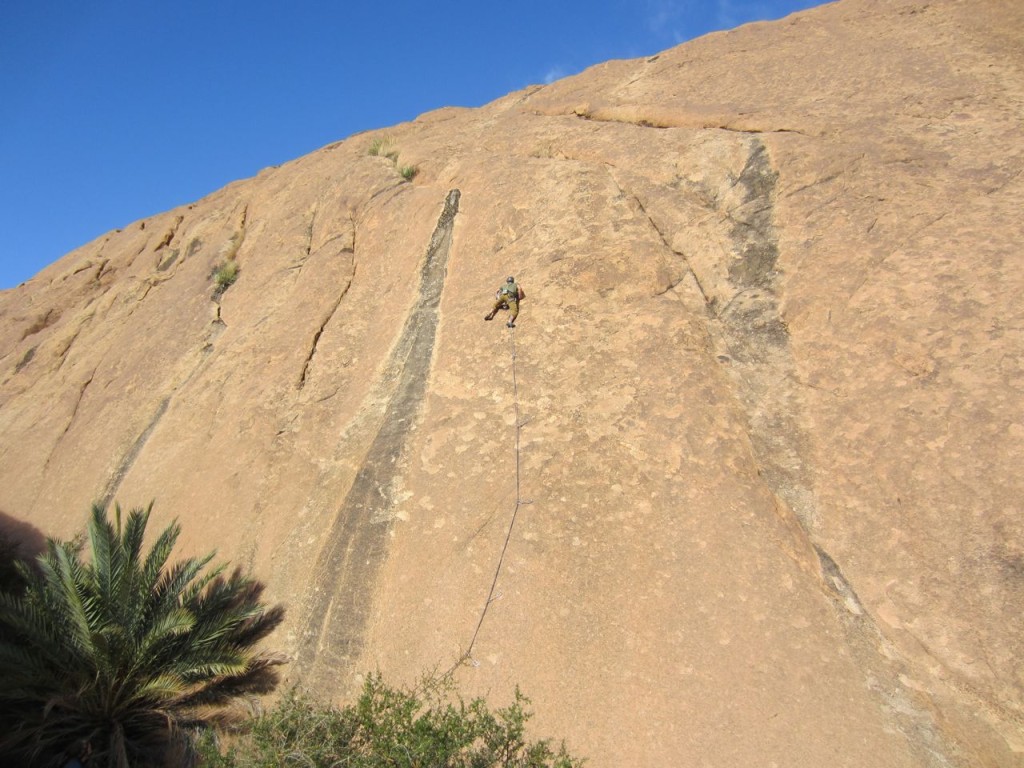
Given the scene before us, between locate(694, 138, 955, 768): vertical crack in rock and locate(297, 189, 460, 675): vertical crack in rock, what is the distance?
3935mm

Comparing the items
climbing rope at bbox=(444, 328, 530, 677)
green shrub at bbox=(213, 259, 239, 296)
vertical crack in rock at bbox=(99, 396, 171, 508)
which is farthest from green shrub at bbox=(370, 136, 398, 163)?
climbing rope at bbox=(444, 328, 530, 677)

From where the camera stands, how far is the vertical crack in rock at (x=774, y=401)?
4.84 meters

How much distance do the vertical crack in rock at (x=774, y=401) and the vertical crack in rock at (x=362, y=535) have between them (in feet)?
12.9

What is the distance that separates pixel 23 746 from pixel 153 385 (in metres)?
6.26

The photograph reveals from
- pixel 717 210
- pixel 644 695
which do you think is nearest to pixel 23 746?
pixel 644 695

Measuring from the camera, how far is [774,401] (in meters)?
6.75

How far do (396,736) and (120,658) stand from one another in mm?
3207

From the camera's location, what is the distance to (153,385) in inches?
423

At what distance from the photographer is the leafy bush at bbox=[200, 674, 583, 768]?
16.1 feet

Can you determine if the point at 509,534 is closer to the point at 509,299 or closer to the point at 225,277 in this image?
the point at 509,299

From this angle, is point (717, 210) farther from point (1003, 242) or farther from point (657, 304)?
point (1003, 242)

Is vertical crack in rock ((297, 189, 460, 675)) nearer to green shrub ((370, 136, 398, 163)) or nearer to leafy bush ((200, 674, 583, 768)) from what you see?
leafy bush ((200, 674, 583, 768))

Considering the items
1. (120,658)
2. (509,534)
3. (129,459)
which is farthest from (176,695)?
(129,459)

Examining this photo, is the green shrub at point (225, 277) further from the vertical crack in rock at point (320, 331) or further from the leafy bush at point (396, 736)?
the leafy bush at point (396, 736)
